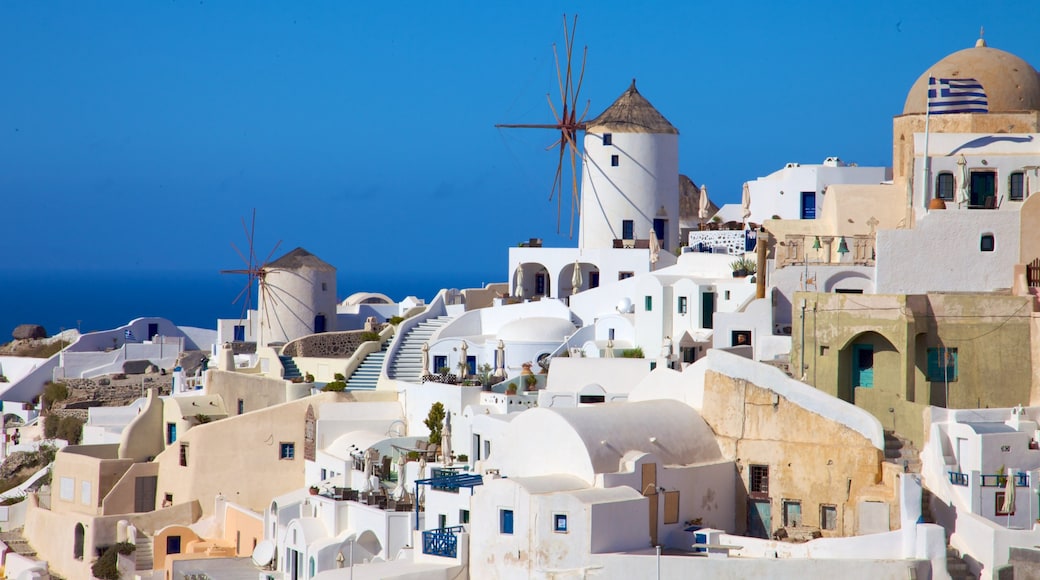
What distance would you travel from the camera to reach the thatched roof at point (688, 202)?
50469mm

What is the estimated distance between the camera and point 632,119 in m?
45.9

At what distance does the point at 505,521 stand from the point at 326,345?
1892 cm

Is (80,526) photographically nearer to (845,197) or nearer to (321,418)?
(321,418)

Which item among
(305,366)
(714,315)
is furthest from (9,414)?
(714,315)

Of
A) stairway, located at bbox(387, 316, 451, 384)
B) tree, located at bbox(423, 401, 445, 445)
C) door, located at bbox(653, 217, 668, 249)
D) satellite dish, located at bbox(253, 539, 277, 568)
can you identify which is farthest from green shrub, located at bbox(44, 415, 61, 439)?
door, located at bbox(653, 217, 668, 249)

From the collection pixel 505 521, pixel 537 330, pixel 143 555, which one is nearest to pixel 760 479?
pixel 505 521

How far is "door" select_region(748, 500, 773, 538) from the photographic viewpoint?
29.8 m

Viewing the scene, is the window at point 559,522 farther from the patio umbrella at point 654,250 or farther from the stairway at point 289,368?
the stairway at point 289,368

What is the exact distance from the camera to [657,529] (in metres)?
28.4

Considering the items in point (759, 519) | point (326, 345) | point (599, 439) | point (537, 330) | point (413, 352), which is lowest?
point (759, 519)

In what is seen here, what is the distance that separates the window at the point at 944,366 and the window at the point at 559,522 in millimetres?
7512

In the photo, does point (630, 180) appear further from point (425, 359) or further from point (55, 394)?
point (55, 394)

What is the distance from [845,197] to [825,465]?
1015 centimetres

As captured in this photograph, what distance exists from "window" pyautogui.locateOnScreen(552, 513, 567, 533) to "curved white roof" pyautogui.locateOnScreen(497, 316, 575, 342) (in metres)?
12.8
